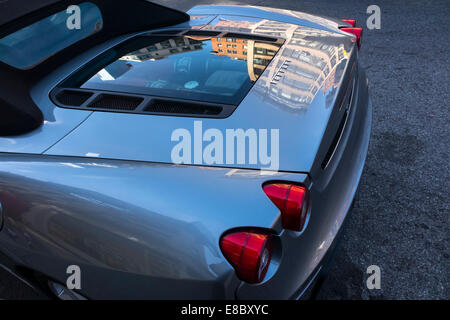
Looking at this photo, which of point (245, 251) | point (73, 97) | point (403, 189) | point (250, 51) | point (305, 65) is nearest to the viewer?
point (245, 251)

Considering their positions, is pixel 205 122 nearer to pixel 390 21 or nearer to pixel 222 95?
pixel 222 95

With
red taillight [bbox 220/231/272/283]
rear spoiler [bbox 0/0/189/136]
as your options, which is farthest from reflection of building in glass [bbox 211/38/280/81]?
red taillight [bbox 220/231/272/283]

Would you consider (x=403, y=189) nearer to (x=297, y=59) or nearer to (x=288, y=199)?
(x=297, y=59)

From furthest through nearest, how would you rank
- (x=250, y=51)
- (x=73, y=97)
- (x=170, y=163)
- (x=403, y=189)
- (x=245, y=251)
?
(x=403, y=189), (x=250, y=51), (x=73, y=97), (x=170, y=163), (x=245, y=251)

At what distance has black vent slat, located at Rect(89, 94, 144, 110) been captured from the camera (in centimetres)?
165

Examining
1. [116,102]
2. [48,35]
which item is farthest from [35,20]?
[116,102]

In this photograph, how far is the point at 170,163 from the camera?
139 centimetres

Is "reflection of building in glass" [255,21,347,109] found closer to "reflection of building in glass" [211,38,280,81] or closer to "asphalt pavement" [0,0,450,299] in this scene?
"reflection of building in glass" [211,38,280,81]

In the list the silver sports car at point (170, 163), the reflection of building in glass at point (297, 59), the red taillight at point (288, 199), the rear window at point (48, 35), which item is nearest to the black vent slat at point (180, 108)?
the silver sports car at point (170, 163)

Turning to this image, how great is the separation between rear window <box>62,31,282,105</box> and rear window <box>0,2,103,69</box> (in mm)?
196

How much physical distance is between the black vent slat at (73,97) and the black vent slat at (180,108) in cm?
33

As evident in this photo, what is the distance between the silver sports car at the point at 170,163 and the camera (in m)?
1.27

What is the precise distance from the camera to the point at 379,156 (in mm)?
2928

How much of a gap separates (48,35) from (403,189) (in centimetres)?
249
